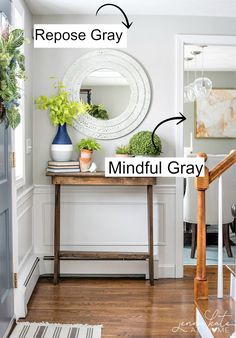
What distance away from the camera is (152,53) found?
13.4 ft

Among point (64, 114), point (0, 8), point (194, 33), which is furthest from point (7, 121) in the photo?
point (194, 33)

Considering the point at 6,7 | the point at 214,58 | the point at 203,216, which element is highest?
the point at 214,58

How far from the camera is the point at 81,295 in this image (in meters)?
3.64

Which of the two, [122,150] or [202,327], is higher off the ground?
[122,150]

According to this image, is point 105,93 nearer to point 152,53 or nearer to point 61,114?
point 61,114

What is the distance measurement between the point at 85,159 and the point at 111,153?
28 cm

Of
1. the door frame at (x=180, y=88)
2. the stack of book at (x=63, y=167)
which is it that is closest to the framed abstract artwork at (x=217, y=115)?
the door frame at (x=180, y=88)

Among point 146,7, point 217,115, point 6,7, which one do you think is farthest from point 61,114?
point 217,115

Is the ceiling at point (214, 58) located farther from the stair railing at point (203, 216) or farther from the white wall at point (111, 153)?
the stair railing at point (203, 216)

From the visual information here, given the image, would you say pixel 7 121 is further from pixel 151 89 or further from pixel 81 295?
pixel 151 89

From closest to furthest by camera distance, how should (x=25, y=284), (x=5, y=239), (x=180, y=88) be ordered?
(x=5, y=239) < (x=25, y=284) < (x=180, y=88)

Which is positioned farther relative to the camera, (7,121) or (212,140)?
(212,140)

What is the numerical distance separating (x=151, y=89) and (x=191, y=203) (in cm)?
135

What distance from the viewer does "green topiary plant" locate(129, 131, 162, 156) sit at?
3.91 meters
